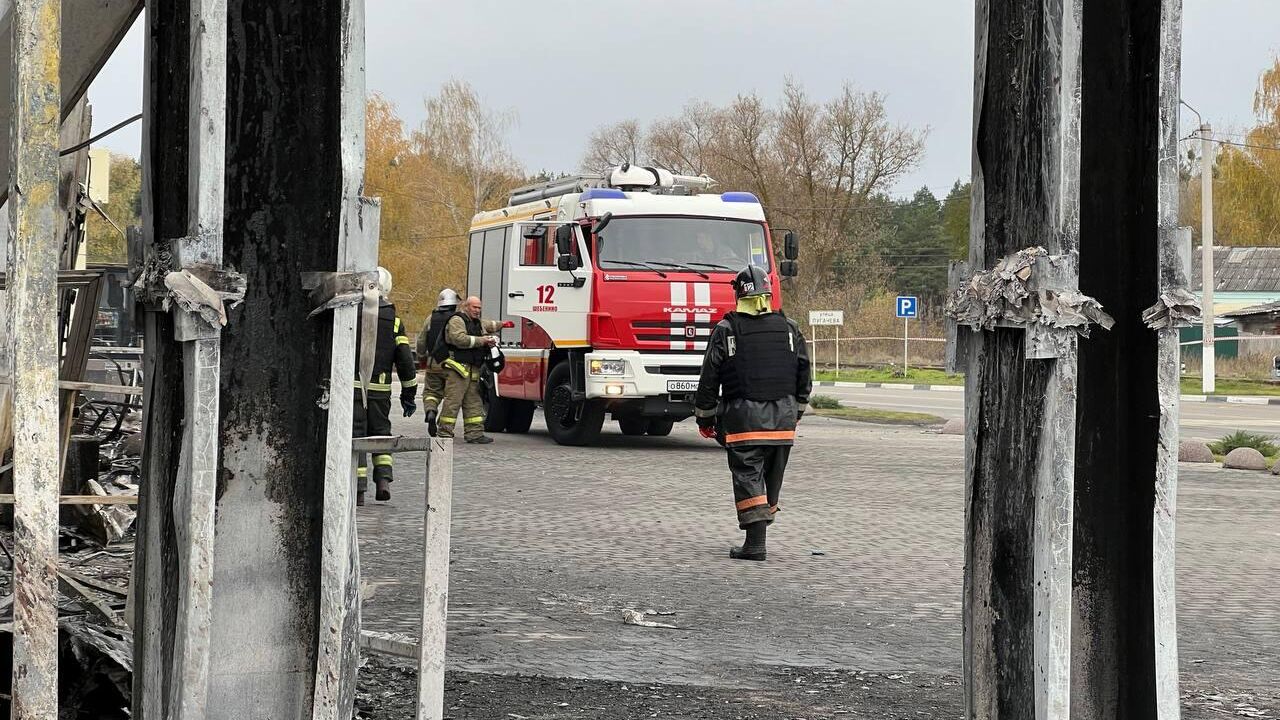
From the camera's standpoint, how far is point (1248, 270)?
60.7 meters

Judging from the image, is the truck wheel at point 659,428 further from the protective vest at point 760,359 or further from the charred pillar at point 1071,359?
the charred pillar at point 1071,359

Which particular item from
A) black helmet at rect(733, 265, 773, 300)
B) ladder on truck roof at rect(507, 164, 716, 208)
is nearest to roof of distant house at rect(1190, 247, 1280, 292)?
ladder on truck roof at rect(507, 164, 716, 208)

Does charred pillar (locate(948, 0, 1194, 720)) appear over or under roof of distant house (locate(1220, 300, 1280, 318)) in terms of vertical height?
under

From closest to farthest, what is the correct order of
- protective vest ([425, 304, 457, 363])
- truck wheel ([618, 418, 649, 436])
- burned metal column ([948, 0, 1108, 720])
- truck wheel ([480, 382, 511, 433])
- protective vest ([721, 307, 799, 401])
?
1. burned metal column ([948, 0, 1108, 720])
2. protective vest ([721, 307, 799, 401])
3. protective vest ([425, 304, 457, 363])
4. truck wheel ([618, 418, 649, 436])
5. truck wheel ([480, 382, 511, 433])

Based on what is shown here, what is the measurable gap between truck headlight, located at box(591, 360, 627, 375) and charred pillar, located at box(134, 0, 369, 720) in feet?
44.1

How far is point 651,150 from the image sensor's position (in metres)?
62.6

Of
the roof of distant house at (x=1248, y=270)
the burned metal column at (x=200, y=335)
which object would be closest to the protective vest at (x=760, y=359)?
the burned metal column at (x=200, y=335)

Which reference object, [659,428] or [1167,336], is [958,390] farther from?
[1167,336]

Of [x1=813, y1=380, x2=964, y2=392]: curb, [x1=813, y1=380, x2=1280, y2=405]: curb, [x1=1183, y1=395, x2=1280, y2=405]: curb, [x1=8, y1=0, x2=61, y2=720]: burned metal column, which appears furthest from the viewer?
[x1=813, y1=380, x2=964, y2=392]: curb

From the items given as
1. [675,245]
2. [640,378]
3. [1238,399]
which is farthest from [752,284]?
[1238,399]

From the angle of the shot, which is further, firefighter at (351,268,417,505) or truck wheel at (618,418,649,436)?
truck wheel at (618,418,649,436)

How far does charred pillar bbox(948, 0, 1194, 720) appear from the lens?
3.34 metres

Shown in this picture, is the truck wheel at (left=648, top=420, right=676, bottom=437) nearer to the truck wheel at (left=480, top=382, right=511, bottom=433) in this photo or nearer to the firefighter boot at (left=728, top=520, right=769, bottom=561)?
the truck wheel at (left=480, top=382, right=511, bottom=433)

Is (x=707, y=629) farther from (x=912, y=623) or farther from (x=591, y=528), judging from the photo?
(x=591, y=528)
